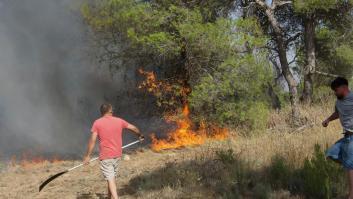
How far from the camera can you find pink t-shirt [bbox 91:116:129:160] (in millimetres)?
7840

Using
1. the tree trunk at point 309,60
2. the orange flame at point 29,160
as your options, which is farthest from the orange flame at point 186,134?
the tree trunk at point 309,60

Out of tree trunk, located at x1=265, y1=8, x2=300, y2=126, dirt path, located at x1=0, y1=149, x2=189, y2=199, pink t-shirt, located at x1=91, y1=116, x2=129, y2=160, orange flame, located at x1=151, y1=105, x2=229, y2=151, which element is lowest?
dirt path, located at x1=0, y1=149, x2=189, y2=199

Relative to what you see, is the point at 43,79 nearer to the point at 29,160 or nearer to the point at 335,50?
the point at 29,160

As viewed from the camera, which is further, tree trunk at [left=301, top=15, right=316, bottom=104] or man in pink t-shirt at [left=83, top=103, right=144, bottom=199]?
tree trunk at [left=301, top=15, right=316, bottom=104]

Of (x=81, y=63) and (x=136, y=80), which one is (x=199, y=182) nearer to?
(x=136, y=80)

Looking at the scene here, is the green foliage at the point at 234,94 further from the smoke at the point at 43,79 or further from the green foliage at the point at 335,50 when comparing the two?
the green foliage at the point at 335,50

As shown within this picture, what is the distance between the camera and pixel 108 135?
7.83m

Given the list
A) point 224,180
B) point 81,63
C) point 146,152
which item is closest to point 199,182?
point 224,180

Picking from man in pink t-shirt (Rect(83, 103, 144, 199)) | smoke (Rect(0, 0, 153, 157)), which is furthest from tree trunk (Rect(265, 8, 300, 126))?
man in pink t-shirt (Rect(83, 103, 144, 199))

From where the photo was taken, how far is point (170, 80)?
1716 cm

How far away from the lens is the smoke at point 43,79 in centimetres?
2153

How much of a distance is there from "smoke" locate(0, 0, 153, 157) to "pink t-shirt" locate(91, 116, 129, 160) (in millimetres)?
13164

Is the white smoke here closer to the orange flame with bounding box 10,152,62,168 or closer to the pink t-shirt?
the orange flame with bounding box 10,152,62,168

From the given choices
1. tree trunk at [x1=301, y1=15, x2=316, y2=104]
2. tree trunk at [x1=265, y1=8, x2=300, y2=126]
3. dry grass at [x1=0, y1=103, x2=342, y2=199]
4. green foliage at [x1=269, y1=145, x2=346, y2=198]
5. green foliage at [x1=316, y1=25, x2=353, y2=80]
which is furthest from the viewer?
green foliage at [x1=316, y1=25, x2=353, y2=80]
